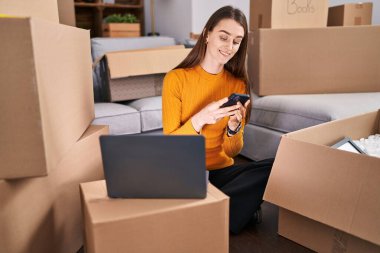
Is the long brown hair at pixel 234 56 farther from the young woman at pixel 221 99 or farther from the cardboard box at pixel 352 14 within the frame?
the cardboard box at pixel 352 14

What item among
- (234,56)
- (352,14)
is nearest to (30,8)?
(234,56)

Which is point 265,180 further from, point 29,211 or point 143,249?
point 29,211

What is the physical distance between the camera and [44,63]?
30.9 inches

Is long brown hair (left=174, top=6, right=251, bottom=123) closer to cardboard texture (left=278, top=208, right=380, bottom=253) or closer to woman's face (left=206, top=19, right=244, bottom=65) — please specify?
woman's face (left=206, top=19, right=244, bottom=65)

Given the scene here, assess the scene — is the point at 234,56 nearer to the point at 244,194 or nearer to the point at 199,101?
the point at 199,101

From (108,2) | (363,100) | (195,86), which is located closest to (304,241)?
(195,86)

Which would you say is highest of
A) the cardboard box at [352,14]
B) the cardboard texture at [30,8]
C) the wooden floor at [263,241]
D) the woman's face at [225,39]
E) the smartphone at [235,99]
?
the cardboard box at [352,14]

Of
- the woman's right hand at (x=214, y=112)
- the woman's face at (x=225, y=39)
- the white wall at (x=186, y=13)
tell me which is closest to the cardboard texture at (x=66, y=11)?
the woman's face at (x=225, y=39)

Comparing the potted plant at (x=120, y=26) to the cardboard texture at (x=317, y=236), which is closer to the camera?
the cardboard texture at (x=317, y=236)

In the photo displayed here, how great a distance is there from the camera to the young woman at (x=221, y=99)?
128cm

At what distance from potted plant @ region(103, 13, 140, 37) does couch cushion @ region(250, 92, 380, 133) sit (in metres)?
1.61

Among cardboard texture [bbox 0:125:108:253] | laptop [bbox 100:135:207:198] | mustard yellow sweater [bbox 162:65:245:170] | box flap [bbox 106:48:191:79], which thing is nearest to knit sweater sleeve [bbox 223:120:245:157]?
mustard yellow sweater [bbox 162:65:245:170]

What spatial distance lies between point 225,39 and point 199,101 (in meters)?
0.25

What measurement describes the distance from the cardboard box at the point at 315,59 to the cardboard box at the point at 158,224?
1.32m
